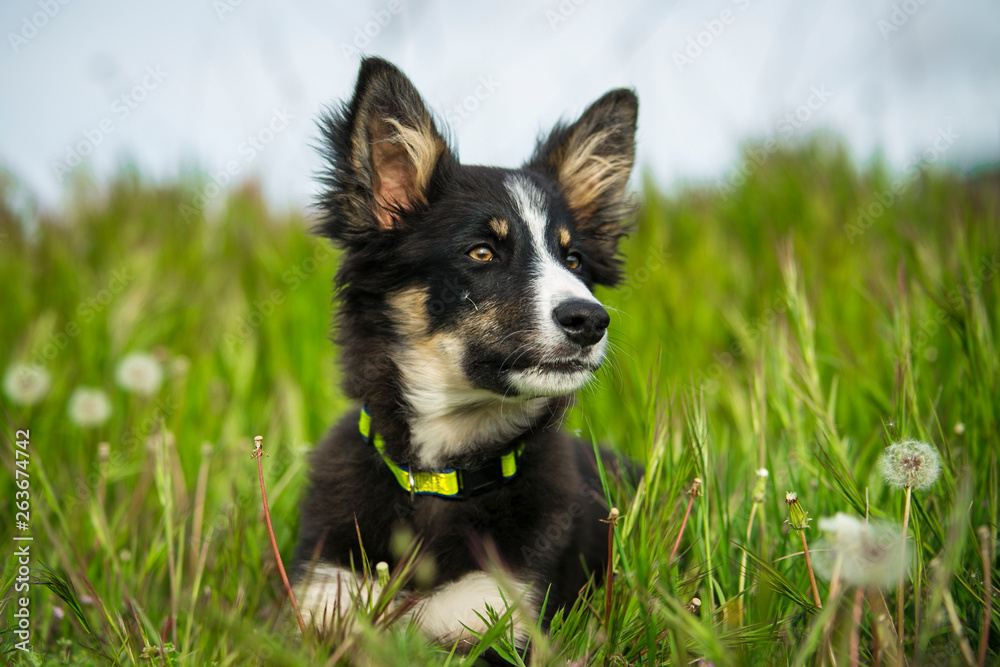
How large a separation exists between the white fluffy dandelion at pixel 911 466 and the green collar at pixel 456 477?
1.25 m

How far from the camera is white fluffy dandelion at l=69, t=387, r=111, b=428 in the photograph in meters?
3.92

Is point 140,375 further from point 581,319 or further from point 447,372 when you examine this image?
point 581,319

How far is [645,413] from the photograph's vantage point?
232 centimetres

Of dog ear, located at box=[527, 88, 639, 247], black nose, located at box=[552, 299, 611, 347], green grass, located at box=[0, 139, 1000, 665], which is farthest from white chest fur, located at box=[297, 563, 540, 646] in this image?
dog ear, located at box=[527, 88, 639, 247]

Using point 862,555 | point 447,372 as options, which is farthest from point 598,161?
point 862,555

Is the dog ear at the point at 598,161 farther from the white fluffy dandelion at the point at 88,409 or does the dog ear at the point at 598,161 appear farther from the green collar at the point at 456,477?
the white fluffy dandelion at the point at 88,409

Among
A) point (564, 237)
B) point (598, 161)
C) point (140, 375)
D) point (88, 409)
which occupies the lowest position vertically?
point (88, 409)

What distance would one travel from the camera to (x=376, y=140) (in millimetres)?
2719

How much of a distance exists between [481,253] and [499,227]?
12 centimetres

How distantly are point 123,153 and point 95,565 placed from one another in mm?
5296

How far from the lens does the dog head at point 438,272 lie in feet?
8.14

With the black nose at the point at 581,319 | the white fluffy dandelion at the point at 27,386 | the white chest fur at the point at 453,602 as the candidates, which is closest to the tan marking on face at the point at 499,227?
the black nose at the point at 581,319

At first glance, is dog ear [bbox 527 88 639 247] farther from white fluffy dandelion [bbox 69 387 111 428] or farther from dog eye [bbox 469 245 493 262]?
white fluffy dandelion [bbox 69 387 111 428]

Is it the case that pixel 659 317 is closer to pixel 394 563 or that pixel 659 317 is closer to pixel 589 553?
pixel 589 553
